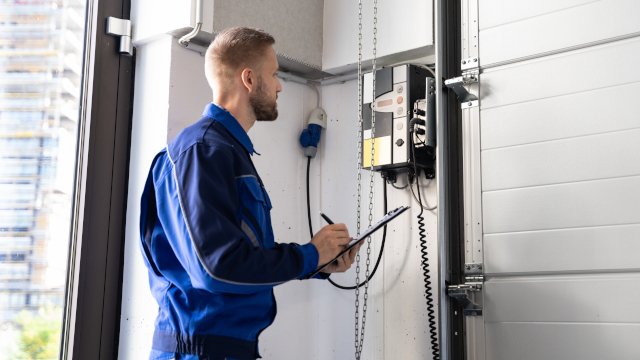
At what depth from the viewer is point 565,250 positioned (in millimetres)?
2018

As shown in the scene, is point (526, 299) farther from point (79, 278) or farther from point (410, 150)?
point (79, 278)

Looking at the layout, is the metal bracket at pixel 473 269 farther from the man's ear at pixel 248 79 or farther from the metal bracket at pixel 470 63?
the man's ear at pixel 248 79

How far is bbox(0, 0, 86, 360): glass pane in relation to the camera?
220 cm

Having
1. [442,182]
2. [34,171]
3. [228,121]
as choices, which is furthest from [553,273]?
[34,171]

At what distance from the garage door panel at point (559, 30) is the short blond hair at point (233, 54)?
984 millimetres

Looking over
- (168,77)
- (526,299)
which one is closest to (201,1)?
(168,77)

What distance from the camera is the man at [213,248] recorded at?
1390 mm

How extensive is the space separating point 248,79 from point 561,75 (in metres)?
1.16

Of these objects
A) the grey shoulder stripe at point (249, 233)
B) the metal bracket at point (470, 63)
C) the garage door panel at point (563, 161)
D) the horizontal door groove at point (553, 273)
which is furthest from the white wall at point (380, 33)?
the grey shoulder stripe at point (249, 233)

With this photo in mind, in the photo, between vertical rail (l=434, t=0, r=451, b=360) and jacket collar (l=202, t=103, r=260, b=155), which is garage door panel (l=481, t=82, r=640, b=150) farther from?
jacket collar (l=202, t=103, r=260, b=155)

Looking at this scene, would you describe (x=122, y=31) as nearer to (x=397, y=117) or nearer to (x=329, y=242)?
(x=397, y=117)

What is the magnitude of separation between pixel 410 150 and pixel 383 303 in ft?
2.44

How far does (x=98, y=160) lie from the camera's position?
2.47 metres

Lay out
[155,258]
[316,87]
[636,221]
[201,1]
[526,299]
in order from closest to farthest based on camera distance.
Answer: [155,258], [636,221], [526,299], [201,1], [316,87]
